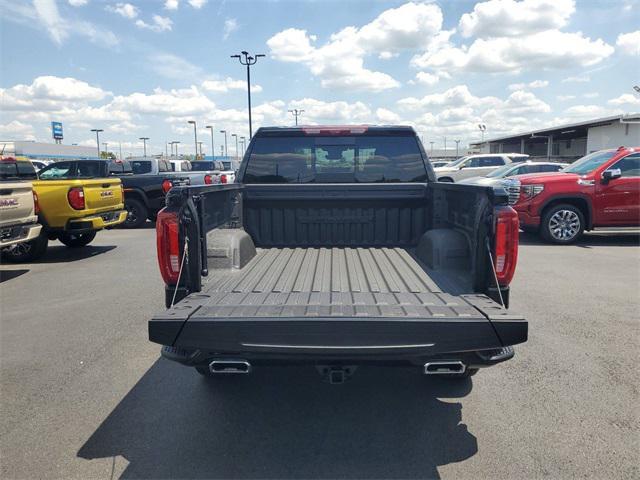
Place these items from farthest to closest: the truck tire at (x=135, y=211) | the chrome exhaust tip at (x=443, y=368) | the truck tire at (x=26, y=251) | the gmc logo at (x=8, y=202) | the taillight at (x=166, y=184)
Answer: the truck tire at (x=135, y=211), the taillight at (x=166, y=184), the truck tire at (x=26, y=251), the gmc logo at (x=8, y=202), the chrome exhaust tip at (x=443, y=368)

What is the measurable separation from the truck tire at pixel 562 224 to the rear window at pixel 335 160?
6.58 metres

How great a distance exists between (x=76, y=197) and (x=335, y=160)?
238 inches

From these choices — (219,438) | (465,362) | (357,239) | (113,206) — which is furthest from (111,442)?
(113,206)

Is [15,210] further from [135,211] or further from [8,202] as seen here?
[135,211]

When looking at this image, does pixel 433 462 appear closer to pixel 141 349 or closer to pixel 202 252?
pixel 202 252

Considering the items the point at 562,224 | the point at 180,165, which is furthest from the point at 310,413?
the point at 180,165

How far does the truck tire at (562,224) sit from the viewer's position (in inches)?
388

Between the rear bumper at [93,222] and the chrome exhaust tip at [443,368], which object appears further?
the rear bumper at [93,222]

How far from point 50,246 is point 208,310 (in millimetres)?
→ 9846

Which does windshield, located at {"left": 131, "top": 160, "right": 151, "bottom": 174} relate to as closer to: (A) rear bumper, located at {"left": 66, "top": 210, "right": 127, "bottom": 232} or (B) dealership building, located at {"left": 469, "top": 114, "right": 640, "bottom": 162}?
(A) rear bumper, located at {"left": 66, "top": 210, "right": 127, "bottom": 232}

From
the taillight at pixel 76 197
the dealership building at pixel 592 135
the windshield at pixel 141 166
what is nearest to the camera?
the taillight at pixel 76 197

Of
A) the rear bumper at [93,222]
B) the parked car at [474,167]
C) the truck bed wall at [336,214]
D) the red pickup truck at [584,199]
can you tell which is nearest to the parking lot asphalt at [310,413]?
the truck bed wall at [336,214]

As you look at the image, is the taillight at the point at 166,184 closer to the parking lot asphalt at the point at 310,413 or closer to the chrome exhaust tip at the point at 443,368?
the parking lot asphalt at the point at 310,413

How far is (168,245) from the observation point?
302 centimetres
